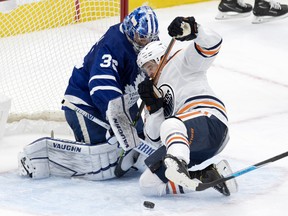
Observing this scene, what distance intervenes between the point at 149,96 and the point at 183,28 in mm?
314

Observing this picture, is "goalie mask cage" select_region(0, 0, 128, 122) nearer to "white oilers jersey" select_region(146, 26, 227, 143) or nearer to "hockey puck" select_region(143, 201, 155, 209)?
"white oilers jersey" select_region(146, 26, 227, 143)

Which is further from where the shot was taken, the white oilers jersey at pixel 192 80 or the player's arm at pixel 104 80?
the player's arm at pixel 104 80

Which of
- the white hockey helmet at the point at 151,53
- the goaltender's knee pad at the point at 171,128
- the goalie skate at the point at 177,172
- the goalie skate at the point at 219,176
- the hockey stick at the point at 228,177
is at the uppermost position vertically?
the white hockey helmet at the point at 151,53

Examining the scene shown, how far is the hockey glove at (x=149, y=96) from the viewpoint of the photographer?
360 centimetres

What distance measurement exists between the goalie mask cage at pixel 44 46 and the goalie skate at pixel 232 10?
1.80 metres

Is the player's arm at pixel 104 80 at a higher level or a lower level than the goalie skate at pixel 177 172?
higher

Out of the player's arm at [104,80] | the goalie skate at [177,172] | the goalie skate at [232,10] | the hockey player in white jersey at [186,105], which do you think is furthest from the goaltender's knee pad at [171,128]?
the goalie skate at [232,10]

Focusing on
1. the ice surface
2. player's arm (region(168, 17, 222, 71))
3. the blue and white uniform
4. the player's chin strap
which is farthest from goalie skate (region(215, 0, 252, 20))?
player's arm (region(168, 17, 222, 71))

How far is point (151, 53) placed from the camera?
3627 millimetres

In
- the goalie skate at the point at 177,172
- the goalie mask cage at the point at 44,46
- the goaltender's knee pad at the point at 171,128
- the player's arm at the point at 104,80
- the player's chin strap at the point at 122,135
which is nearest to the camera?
the goalie skate at the point at 177,172

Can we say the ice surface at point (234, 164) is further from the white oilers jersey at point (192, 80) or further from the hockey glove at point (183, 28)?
the hockey glove at point (183, 28)

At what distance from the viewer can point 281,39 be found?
6.30m

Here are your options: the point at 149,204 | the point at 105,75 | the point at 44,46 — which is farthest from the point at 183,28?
the point at 44,46

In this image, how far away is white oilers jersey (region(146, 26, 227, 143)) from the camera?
3.56 meters
